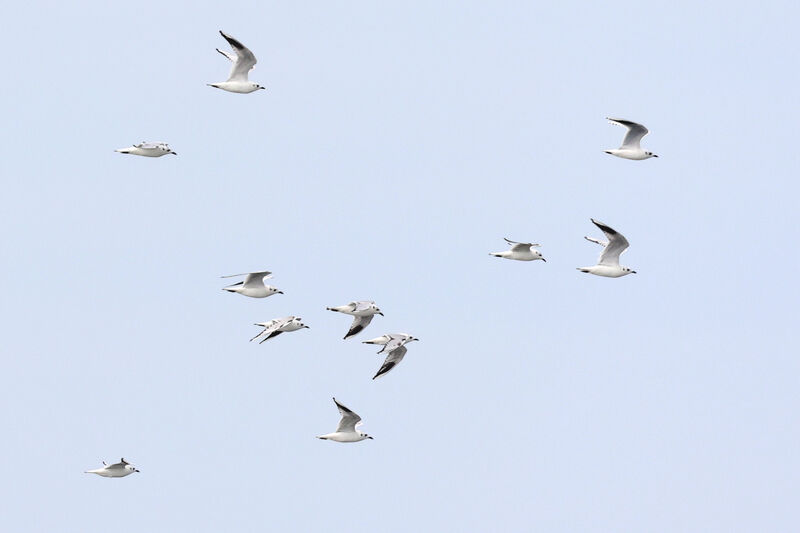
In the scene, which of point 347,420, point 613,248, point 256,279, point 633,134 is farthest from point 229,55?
point 613,248

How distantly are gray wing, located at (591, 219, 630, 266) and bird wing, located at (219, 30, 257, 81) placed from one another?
51.0 ft

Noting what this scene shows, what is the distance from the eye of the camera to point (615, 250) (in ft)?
224

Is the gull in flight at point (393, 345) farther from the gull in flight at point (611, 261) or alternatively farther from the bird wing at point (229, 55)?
the bird wing at point (229, 55)

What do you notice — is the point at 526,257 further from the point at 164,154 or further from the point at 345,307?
the point at 164,154

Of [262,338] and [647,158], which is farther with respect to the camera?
[647,158]

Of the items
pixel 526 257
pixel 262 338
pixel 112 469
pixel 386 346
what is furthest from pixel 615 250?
pixel 112 469

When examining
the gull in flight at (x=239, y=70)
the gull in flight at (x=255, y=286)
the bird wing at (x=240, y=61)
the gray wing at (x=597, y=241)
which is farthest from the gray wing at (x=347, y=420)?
the bird wing at (x=240, y=61)

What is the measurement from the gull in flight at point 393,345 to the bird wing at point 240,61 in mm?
12179

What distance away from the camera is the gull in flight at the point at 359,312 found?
220ft

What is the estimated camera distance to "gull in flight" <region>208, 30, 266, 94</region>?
70375 millimetres

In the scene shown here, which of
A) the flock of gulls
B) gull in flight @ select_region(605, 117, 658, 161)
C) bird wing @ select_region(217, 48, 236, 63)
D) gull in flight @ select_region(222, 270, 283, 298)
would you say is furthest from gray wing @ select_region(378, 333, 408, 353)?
bird wing @ select_region(217, 48, 236, 63)

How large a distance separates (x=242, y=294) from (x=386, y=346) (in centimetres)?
578

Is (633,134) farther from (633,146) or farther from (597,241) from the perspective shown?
(597,241)

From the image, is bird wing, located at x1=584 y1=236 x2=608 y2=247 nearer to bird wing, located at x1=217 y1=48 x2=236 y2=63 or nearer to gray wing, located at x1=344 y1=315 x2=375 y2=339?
gray wing, located at x1=344 y1=315 x2=375 y2=339
